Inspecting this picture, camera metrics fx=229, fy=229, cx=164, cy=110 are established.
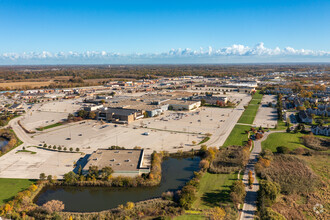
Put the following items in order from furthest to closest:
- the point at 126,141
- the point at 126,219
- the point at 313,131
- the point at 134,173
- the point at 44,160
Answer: the point at 313,131
the point at 126,141
the point at 44,160
the point at 134,173
the point at 126,219

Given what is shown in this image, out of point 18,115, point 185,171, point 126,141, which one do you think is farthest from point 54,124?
point 185,171

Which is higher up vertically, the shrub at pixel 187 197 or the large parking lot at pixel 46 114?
the large parking lot at pixel 46 114

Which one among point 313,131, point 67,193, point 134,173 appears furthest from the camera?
point 313,131

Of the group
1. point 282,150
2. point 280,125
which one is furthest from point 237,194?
point 280,125

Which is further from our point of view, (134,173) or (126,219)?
(134,173)

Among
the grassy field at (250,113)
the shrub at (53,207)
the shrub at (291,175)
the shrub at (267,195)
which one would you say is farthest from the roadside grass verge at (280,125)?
the shrub at (53,207)

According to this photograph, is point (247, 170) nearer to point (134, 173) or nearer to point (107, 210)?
point (134, 173)

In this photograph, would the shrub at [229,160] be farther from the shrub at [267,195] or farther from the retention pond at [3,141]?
the retention pond at [3,141]
